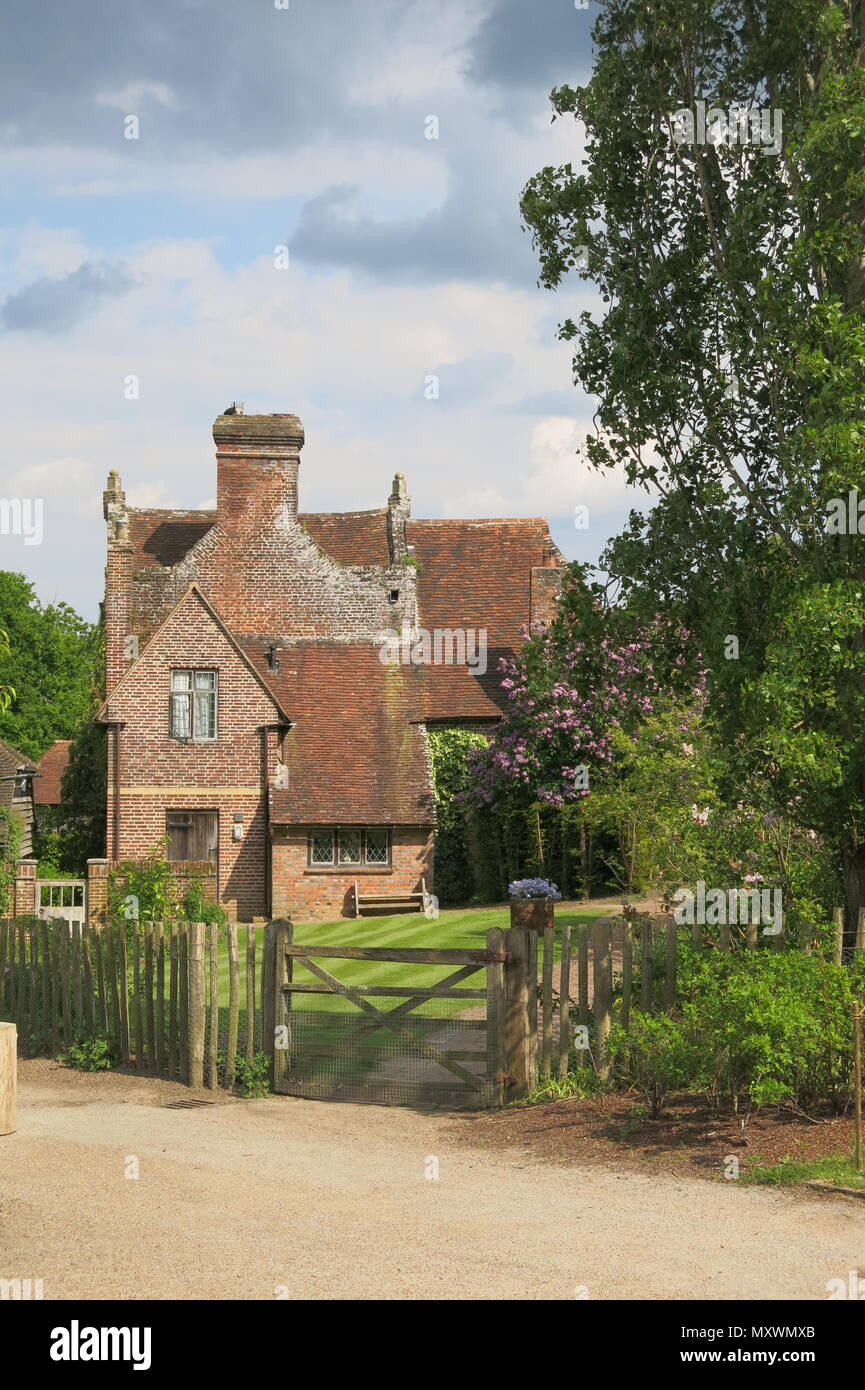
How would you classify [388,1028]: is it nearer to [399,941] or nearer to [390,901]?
[399,941]

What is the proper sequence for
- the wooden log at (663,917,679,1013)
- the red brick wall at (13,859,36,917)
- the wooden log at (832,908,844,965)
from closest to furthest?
the wooden log at (832,908,844,965)
the wooden log at (663,917,679,1013)
the red brick wall at (13,859,36,917)

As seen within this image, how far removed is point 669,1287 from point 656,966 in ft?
16.3

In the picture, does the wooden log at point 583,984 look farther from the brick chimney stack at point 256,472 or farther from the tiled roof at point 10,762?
the tiled roof at point 10,762

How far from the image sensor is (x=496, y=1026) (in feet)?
40.6

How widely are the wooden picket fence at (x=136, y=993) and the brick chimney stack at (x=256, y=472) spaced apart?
2045 cm

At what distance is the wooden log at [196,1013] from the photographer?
13445 mm

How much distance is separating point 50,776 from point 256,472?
30.0 m

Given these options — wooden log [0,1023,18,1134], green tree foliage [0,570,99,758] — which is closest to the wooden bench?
wooden log [0,1023,18,1134]

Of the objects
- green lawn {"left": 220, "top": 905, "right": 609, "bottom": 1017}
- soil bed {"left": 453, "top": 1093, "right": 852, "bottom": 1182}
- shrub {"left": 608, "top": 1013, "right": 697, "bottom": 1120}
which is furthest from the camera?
green lawn {"left": 220, "top": 905, "right": 609, "bottom": 1017}

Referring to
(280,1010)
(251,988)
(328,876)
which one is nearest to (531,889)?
(280,1010)

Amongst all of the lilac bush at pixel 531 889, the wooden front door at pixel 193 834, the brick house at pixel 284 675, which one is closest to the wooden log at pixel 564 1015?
the lilac bush at pixel 531 889

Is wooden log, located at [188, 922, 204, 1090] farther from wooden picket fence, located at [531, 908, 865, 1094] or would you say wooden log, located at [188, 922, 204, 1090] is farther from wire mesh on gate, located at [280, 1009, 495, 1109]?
wooden picket fence, located at [531, 908, 865, 1094]

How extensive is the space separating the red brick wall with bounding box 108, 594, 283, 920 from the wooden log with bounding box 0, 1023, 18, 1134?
81.9 feet

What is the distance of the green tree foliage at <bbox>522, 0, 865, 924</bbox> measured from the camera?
11.7 metres
